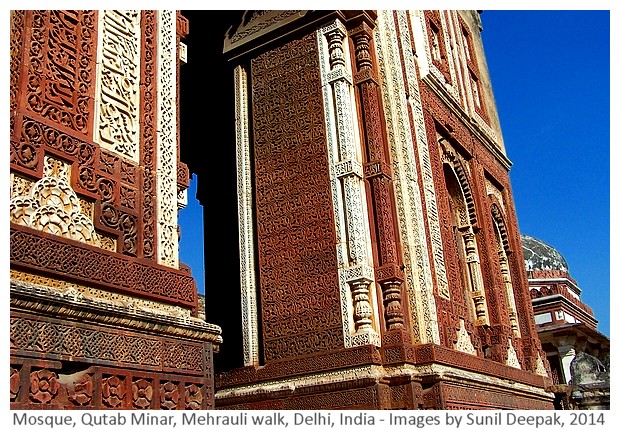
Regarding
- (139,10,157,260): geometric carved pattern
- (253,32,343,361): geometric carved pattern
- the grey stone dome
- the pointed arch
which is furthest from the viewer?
the grey stone dome

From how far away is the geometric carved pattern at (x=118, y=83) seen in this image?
3.13 m

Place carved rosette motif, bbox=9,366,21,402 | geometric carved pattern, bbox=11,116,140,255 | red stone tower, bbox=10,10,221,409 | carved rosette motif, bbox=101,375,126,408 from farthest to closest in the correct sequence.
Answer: geometric carved pattern, bbox=11,116,140,255, carved rosette motif, bbox=101,375,126,408, red stone tower, bbox=10,10,221,409, carved rosette motif, bbox=9,366,21,402

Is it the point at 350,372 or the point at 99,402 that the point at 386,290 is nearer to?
the point at 350,372

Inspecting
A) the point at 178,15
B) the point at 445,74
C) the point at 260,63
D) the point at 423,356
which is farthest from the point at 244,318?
the point at 445,74

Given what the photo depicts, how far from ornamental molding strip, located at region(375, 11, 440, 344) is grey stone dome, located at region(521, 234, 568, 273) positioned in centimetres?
1469

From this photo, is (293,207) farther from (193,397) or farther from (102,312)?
(102,312)

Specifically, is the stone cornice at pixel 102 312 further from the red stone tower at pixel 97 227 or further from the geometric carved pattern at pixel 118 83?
the geometric carved pattern at pixel 118 83

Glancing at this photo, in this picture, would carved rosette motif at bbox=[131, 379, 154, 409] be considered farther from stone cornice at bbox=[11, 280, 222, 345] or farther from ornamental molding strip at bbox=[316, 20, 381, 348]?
ornamental molding strip at bbox=[316, 20, 381, 348]

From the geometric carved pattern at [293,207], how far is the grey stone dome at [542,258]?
15.3 meters

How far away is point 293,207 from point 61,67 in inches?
132

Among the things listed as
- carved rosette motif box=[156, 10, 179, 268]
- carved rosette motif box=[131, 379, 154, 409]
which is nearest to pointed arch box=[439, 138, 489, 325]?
carved rosette motif box=[156, 10, 179, 268]

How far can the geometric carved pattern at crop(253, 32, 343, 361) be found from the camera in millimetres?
5719

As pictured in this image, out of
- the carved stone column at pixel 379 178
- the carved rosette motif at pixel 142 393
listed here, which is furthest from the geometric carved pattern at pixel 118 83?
the carved stone column at pixel 379 178

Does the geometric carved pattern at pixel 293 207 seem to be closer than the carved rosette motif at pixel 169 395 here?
No
